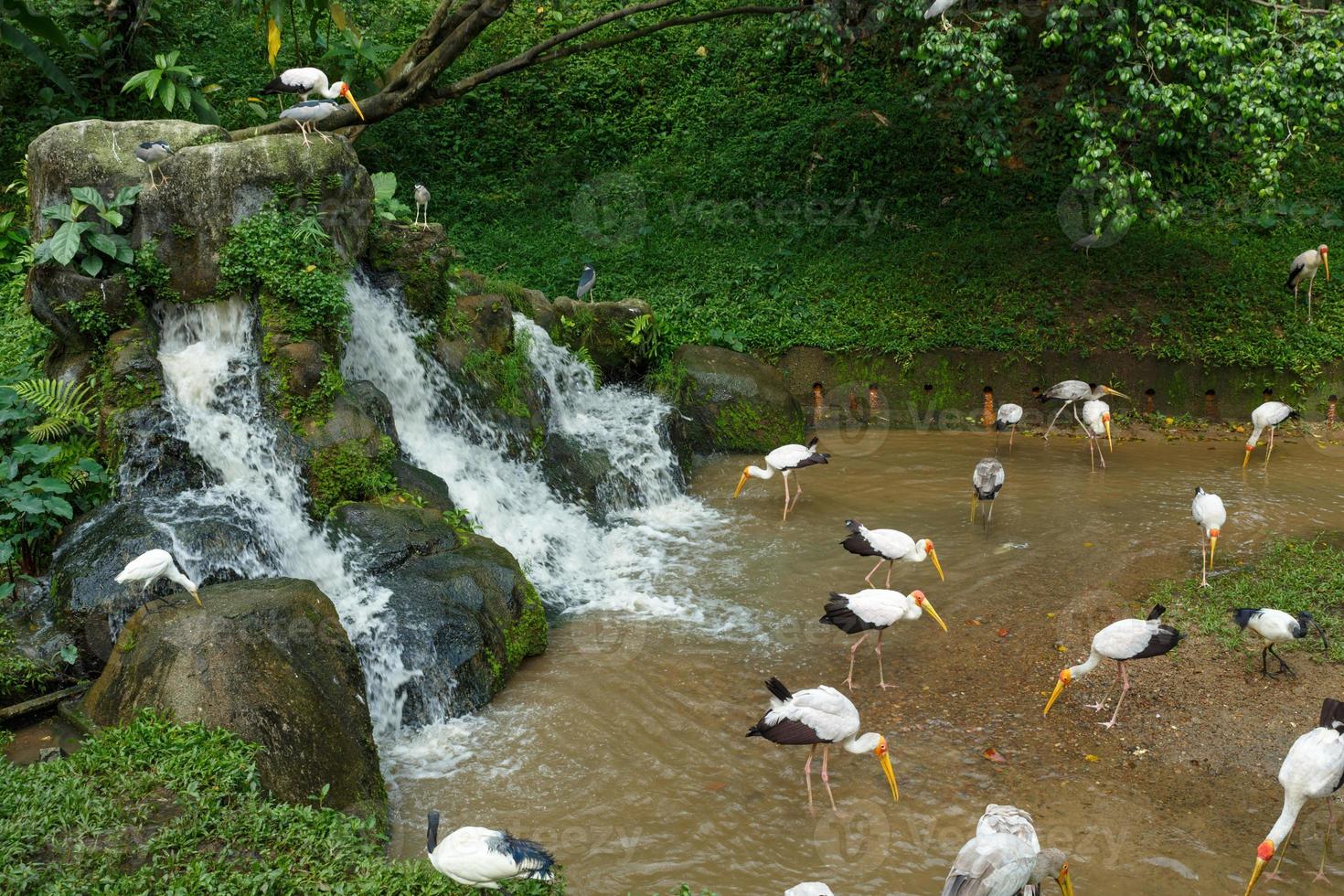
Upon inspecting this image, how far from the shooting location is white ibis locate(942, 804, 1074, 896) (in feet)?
14.9

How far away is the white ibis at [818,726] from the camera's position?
5.84 meters

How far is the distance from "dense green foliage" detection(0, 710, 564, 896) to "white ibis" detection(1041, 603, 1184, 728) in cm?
359

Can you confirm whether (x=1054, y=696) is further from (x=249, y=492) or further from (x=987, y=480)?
(x=249, y=492)

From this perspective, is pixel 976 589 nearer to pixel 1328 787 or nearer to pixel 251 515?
pixel 1328 787

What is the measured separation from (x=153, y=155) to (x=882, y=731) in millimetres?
7140

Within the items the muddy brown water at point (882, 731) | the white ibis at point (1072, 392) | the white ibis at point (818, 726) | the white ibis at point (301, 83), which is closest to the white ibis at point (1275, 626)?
the muddy brown water at point (882, 731)

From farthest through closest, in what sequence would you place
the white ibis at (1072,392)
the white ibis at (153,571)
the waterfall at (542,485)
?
the white ibis at (1072,392)
the waterfall at (542,485)
the white ibis at (153,571)

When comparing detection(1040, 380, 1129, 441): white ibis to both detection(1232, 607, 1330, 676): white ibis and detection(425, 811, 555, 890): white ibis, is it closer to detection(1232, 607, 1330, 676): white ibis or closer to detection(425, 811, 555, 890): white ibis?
detection(1232, 607, 1330, 676): white ibis

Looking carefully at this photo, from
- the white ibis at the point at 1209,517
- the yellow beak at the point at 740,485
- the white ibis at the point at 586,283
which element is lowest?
the yellow beak at the point at 740,485

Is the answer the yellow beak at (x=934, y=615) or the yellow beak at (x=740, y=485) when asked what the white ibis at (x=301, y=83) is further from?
the yellow beak at (x=934, y=615)

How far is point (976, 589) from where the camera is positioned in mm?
8492

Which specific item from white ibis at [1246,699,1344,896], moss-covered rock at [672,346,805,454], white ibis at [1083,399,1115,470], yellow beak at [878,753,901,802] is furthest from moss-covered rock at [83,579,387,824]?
white ibis at [1083,399,1115,470]

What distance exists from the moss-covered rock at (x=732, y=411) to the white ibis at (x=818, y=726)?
6484mm

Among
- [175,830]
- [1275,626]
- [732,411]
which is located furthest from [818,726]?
[732,411]
